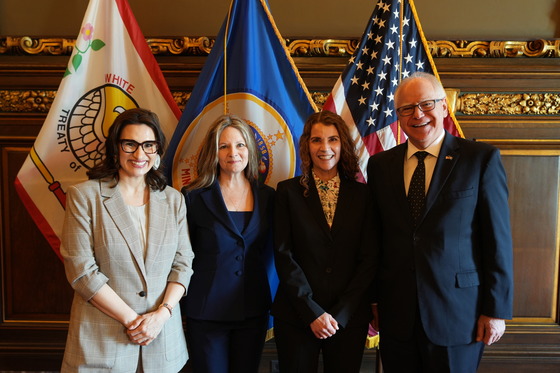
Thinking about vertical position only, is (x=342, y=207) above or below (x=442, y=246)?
above

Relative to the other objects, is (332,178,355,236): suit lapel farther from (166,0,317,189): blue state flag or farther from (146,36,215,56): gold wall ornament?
(146,36,215,56): gold wall ornament

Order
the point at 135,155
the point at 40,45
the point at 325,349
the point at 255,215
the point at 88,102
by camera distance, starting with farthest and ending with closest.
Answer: the point at 40,45
the point at 88,102
the point at 255,215
the point at 325,349
the point at 135,155

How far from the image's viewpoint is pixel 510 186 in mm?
2633

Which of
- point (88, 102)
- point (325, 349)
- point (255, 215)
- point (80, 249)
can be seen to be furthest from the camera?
point (88, 102)

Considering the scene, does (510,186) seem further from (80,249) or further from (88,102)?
(88,102)

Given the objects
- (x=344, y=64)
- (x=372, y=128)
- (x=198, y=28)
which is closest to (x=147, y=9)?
(x=198, y=28)

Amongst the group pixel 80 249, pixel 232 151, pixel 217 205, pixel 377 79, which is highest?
pixel 377 79

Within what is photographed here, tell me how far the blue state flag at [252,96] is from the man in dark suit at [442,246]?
2.52 ft

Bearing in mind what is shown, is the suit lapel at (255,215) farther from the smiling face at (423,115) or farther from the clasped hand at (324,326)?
the smiling face at (423,115)

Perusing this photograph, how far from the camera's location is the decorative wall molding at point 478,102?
101 inches

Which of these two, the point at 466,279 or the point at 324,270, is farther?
the point at 324,270

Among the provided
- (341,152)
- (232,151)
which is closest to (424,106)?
(341,152)

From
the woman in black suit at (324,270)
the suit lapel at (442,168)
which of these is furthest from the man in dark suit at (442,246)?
the woman in black suit at (324,270)

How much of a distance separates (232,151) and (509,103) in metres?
1.81
